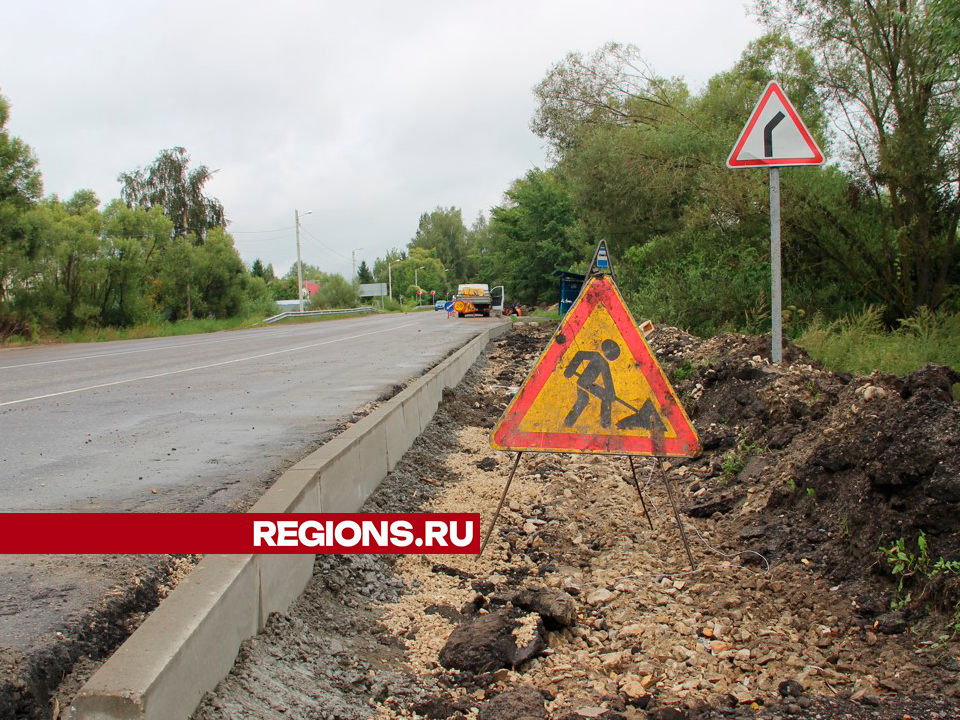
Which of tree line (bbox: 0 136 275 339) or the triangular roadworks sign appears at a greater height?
tree line (bbox: 0 136 275 339)

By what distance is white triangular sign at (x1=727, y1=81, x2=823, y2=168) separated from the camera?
7.40m

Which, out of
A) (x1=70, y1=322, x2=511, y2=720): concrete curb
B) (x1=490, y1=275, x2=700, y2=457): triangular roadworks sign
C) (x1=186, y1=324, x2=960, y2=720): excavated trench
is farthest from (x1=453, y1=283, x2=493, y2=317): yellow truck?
(x1=490, y1=275, x2=700, y2=457): triangular roadworks sign

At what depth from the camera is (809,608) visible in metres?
4.11

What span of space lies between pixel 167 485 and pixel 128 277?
112 feet

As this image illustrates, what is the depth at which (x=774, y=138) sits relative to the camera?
7477mm

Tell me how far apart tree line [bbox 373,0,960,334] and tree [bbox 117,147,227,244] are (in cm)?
5244

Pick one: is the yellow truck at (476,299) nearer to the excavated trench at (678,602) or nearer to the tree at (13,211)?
the tree at (13,211)

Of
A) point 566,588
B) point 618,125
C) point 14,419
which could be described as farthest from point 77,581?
point 618,125

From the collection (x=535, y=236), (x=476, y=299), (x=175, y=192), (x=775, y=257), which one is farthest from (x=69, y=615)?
(x=175, y=192)

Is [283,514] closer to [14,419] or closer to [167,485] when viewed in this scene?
[167,485]

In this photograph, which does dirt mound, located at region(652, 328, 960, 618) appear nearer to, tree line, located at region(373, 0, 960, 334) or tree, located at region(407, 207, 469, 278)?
tree line, located at region(373, 0, 960, 334)

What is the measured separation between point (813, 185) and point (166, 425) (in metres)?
11.3

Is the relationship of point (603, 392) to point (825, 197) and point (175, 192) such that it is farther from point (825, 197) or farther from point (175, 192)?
point (175, 192)

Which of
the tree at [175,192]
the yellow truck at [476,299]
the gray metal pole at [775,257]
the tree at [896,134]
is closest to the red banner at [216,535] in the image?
the gray metal pole at [775,257]
